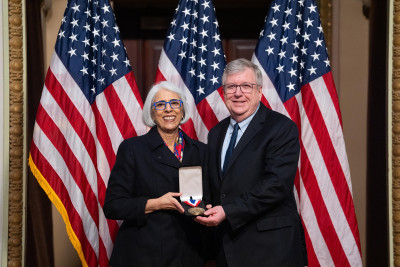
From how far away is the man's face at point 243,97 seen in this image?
233 cm

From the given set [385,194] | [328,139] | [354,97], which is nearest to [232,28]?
[354,97]

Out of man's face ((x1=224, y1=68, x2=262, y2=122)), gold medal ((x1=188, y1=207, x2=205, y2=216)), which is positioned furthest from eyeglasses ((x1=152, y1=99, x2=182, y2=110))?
gold medal ((x1=188, y1=207, x2=205, y2=216))

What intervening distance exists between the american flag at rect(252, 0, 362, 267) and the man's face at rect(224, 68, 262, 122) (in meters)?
0.83

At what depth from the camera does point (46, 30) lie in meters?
3.76

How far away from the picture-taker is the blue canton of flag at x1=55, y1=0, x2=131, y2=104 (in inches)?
125

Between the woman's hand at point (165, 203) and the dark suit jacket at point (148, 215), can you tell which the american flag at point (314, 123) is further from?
the woman's hand at point (165, 203)

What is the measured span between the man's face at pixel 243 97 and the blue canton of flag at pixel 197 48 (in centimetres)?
90

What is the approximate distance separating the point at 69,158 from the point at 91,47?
0.76m

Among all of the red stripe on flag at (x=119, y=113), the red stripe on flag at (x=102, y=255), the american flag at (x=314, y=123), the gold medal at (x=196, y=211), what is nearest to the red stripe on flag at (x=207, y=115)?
the american flag at (x=314, y=123)

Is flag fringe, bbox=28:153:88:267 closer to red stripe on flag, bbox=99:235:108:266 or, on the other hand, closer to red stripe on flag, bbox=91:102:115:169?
red stripe on flag, bbox=99:235:108:266

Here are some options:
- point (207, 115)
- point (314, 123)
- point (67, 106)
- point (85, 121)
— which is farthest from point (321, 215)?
point (67, 106)

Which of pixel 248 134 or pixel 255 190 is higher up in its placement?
pixel 248 134

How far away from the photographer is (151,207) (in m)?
2.32

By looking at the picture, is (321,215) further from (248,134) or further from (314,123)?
(248,134)
